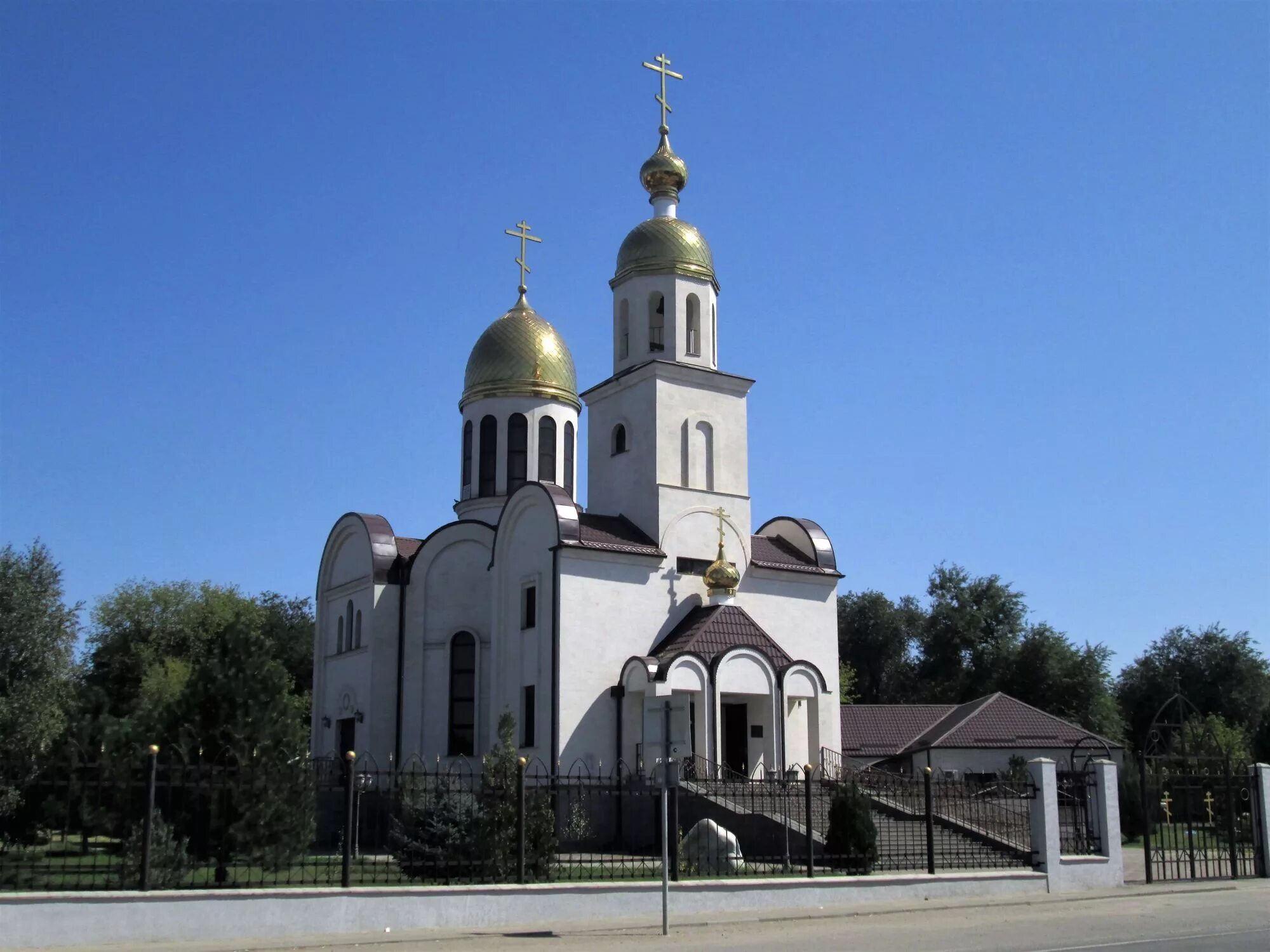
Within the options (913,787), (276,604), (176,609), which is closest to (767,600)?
(913,787)

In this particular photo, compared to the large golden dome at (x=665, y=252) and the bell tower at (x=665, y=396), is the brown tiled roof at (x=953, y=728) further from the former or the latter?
the large golden dome at (x=665, y=252)

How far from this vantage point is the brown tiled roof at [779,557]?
2575 cm

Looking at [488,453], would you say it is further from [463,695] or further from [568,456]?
[463,695]

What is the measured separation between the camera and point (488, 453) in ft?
100.0

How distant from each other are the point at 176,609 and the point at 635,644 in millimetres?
29025

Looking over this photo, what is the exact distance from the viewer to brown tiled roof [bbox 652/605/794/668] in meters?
23.1

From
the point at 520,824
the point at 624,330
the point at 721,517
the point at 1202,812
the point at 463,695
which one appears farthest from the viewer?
the point at 624,330

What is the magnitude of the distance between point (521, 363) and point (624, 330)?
4295mm

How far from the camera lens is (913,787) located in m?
17.4

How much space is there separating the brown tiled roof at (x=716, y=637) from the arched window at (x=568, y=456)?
7.43m

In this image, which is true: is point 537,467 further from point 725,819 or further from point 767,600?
point 725,819

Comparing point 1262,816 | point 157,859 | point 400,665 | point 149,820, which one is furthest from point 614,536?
point 149,820

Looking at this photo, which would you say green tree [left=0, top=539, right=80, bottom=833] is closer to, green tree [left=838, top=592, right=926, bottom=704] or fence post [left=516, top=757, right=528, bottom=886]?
fence post [left=516, top=757, right=528, bottom=886]

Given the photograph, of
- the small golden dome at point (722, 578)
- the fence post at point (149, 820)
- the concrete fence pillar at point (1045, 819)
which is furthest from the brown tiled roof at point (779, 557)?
the fence post at point (149, 820)
